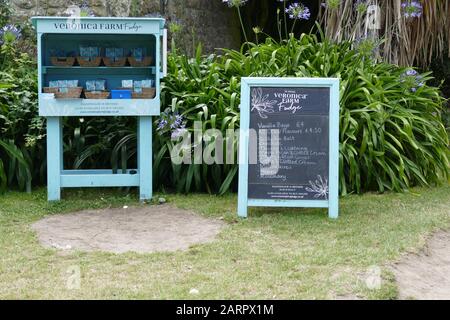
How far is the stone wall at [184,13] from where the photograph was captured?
8.40m

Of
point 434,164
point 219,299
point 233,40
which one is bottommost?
point 219,299

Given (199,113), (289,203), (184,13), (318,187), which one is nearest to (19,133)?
(199,113)

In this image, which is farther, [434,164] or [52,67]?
[434,164]

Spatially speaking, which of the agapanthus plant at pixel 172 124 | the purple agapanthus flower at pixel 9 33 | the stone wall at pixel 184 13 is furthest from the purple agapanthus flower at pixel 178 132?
the stone wall at pixel 184 13

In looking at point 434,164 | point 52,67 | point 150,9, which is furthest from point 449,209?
point 150,9

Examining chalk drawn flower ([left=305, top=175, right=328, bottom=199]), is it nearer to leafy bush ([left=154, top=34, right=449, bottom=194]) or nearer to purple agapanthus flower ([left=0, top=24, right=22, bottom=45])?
leafy bush ([left=154, top=34, right=449, bottom=194])

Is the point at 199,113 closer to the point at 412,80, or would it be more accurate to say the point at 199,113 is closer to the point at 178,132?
the point at 178,132

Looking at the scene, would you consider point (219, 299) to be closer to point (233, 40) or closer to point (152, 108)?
point (152, 108)

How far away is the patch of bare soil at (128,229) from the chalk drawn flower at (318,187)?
0.80 meters

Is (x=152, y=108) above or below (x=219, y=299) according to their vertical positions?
above

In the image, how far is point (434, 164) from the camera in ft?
22.9

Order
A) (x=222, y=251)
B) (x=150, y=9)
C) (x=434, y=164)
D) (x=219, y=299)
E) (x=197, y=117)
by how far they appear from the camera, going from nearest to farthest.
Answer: (x=219, y=299) < (x=222, y=251) < (x=197, y=117) < (x=434, y=164) < (x=150, y=9)

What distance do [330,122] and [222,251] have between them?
161cm

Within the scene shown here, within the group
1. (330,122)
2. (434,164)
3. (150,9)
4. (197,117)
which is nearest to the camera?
(330,122)
